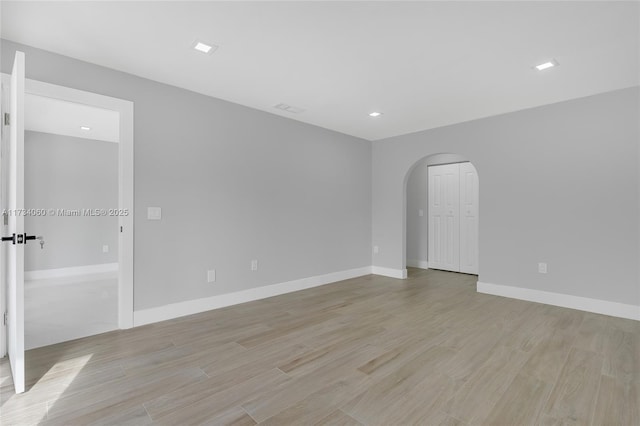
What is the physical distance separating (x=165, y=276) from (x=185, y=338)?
0.80 meters

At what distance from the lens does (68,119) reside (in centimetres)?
465

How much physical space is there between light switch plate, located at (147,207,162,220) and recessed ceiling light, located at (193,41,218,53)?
1.65 meters

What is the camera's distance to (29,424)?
1627mm

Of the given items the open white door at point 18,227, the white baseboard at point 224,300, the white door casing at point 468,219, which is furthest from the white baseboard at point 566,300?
the open white door at point 18,227

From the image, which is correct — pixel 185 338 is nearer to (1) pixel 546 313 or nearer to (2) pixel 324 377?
(2) pixel 324 377

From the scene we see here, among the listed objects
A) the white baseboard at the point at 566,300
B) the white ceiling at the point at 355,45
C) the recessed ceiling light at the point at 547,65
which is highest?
the white ceiling at the point at 355,45

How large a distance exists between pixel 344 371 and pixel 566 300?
3244 mm

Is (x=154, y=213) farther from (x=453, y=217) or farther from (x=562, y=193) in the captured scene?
(x=453, y=217)

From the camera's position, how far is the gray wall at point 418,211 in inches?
251

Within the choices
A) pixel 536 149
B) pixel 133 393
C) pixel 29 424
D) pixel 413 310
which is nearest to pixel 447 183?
pixel 536 149

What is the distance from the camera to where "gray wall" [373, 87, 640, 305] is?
3387mm

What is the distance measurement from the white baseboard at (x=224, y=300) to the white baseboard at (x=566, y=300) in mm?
2313

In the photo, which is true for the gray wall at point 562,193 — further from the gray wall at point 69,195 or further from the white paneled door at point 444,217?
the gray wall at point 69,195

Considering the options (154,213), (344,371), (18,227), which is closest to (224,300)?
(154,213)
